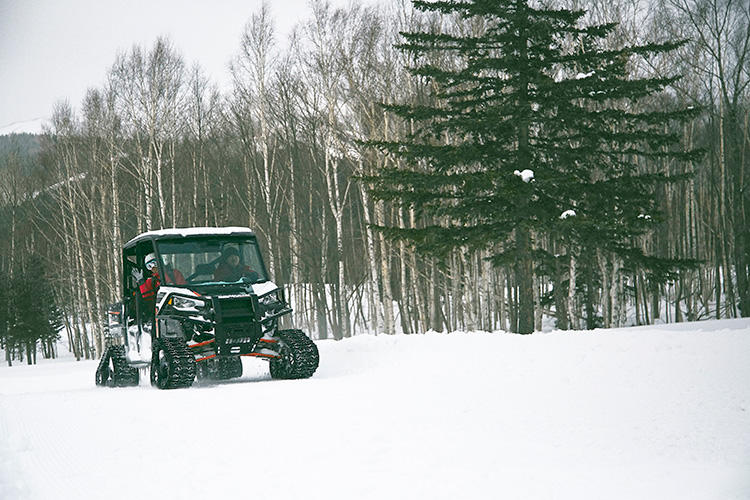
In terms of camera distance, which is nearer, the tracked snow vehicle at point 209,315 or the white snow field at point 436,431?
the white snow field at point 436,431

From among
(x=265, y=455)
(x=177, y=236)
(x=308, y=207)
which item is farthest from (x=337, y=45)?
(x=265, y=455)

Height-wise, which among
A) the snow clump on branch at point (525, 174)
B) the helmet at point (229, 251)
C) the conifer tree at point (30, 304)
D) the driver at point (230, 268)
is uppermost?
the snow clump on branch at point (525, 174)

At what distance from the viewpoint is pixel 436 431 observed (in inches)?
279

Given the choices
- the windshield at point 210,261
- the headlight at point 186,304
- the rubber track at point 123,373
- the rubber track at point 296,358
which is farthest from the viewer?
the rubber track at point 123,373

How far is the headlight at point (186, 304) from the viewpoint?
11094 millimetres

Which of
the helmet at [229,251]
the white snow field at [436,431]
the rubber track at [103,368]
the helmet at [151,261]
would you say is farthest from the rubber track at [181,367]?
the rubber track at [103,368]

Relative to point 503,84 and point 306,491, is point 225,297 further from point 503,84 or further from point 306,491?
point 503,84

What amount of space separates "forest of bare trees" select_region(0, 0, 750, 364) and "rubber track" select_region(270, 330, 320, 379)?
36.5 feet

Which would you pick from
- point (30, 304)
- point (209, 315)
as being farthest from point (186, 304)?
point (30, 304)

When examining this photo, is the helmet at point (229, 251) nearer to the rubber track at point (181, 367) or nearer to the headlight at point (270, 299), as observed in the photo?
the headlight at point (270, 299)

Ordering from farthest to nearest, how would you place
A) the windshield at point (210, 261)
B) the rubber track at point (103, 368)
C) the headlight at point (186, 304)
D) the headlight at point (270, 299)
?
the rubber track at point (103, 368)
the windshield at point (210, 261)
the headlight at point (270, 299)
the headlight at point (186, 304)

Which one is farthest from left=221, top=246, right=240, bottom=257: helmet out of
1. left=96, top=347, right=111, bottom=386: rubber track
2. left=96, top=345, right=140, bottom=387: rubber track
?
left=96, top=347, right=111, bottom=386: rubber track

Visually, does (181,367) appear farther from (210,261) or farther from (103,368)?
(103,368)

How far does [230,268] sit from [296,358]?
6.13 feet
